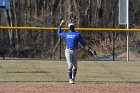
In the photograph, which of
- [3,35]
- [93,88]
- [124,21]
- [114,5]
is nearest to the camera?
[93,88]

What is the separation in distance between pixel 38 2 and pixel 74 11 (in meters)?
4.30

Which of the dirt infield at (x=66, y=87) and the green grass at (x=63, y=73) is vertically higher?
the dirt infield at (x=66, y=87)

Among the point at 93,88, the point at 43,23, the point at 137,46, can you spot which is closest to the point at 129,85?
the point at 93,88

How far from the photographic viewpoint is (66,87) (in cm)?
1666

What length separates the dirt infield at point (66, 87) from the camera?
1576 centimetres

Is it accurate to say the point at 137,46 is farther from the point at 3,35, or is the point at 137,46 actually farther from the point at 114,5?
the point at 114,5

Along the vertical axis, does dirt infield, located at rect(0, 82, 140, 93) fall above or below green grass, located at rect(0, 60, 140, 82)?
above

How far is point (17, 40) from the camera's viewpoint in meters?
38.0

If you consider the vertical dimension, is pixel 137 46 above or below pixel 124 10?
below

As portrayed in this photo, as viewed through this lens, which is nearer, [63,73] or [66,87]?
[66,87]

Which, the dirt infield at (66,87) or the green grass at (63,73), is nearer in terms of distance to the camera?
the dirt infield at (66,87)

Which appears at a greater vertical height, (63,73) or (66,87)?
(66,87)

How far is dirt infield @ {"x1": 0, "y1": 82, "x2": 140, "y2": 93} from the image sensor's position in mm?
15758

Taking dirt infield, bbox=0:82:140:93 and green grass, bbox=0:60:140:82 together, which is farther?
green grass, bbox=0:60:140:82
